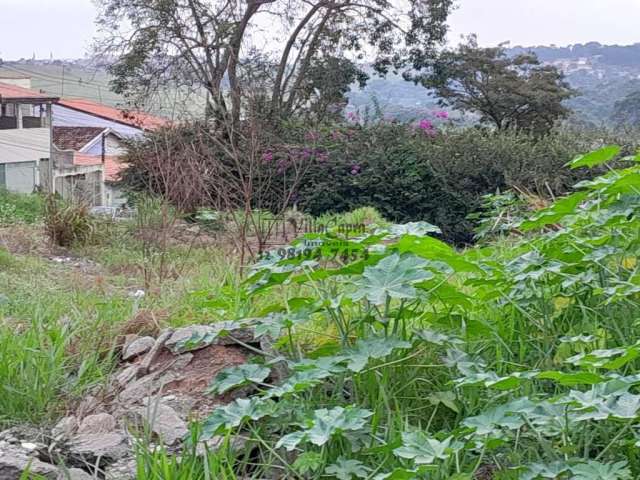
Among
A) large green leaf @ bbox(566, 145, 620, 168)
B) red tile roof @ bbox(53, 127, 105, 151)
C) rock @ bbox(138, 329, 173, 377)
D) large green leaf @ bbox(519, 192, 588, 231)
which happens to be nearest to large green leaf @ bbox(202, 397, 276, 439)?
rock @ bbox(138, 329, 173, 377)

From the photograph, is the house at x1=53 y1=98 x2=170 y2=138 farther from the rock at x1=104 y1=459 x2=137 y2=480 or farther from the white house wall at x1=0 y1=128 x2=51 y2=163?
the rock at x1=104 y1=459 x2=137 y2=480

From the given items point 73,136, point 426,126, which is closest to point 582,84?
point 426,126

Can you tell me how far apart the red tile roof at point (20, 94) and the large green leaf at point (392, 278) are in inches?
1000

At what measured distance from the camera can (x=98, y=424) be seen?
2.05m

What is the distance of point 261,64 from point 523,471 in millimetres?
13171

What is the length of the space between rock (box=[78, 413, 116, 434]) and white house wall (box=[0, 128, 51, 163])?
25.9 m

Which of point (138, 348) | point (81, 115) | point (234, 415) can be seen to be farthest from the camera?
point (81, 115)

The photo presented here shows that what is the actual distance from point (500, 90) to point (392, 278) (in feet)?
55.0

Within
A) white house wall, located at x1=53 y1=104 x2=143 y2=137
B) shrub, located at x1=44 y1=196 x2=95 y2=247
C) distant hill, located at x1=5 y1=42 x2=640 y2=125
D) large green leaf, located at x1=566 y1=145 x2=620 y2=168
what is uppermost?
distant hill, located at x1=5 y1=42 x2=640 y2=125

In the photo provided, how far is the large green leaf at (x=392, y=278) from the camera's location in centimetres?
171

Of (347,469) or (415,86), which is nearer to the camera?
(347,469)

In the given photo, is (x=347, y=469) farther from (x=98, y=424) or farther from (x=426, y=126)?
(x=426, y=126)

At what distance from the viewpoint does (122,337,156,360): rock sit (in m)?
2.54

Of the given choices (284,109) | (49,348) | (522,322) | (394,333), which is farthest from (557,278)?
(284,109)
